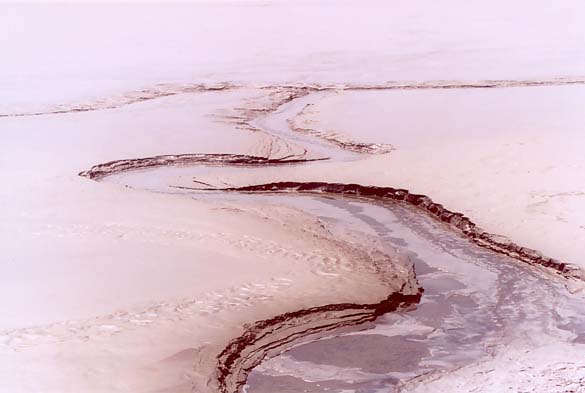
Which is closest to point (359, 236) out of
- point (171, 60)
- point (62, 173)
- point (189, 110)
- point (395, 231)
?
point (395, 231)

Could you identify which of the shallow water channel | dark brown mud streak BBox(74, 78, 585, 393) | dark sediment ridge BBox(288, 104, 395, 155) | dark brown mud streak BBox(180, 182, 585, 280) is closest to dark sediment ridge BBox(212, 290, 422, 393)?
dark brown mud streak BBox(74, 78, 585, 393)

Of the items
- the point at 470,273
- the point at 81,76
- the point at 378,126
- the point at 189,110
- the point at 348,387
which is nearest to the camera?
the point at 348,387

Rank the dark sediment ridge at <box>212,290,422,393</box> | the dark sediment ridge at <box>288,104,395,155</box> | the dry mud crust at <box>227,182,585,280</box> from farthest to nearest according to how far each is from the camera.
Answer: the dark sediment ridge at <box>288,104,395,155</box> → the dry mud crust at <box>227,182,585,280</box> → the dark sediment ridge at <box>212,290,422,393</box>

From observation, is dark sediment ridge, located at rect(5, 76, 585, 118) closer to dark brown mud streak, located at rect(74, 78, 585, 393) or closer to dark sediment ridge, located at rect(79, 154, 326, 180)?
dark brown mud streak, located at rect(74, 78, 585, 393)

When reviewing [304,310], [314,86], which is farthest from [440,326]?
[314,86]

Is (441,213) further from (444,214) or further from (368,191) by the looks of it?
(368,191)

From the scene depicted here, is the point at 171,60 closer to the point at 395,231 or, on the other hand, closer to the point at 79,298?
the point at 395,231

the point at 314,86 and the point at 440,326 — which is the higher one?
the point at 314,86
